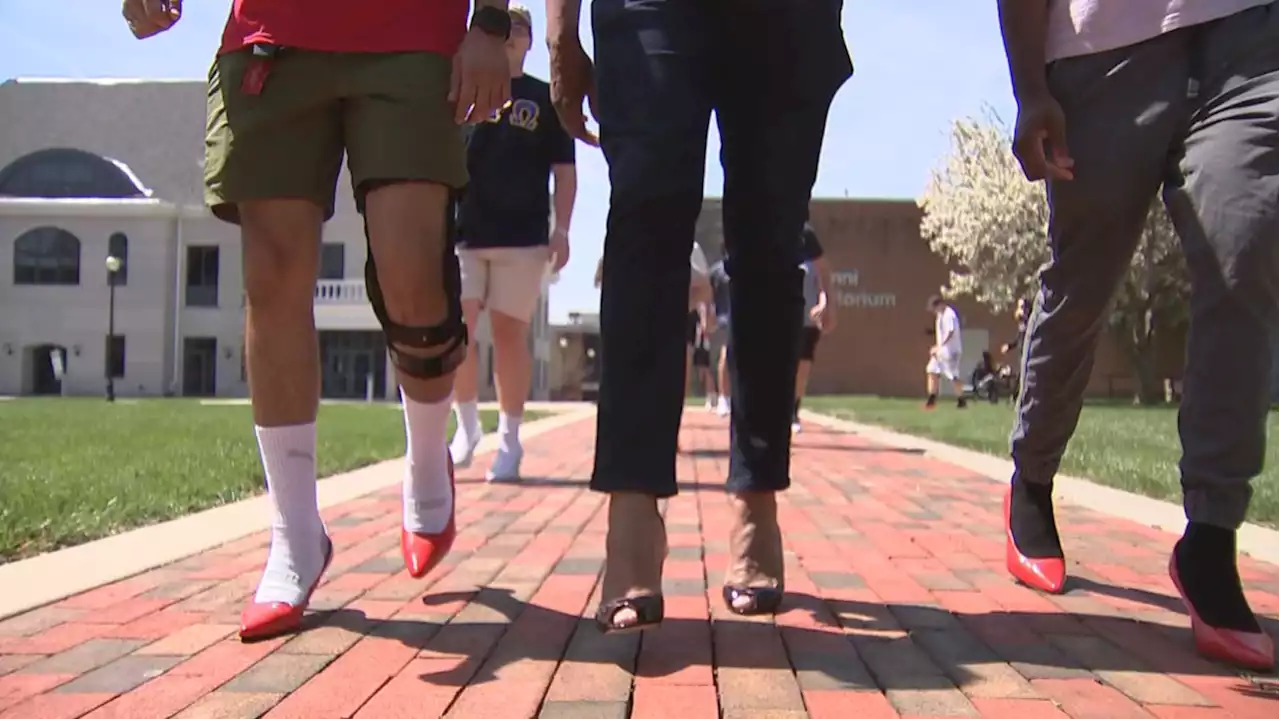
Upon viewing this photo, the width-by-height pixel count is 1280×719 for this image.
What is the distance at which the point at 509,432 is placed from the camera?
18.1 feet

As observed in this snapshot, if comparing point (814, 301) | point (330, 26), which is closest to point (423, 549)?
point (330, 26)

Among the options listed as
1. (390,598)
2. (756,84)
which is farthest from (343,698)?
(756,84)

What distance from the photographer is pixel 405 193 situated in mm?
2412

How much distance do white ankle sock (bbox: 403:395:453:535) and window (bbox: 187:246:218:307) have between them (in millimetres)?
40057

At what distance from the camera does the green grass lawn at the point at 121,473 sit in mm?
3645

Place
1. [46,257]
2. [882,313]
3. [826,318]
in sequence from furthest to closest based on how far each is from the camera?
[882,313], [46,257], [826,318]

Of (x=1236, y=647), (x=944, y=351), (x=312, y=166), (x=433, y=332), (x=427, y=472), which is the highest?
(x=312, y=166)

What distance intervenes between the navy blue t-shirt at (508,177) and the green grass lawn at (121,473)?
1560mm

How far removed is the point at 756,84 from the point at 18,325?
43736mm

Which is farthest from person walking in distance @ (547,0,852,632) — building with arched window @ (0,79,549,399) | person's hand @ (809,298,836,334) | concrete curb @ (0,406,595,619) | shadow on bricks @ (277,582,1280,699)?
building with arched window @ (0,79,549,399)

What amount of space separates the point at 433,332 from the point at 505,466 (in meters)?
2.85

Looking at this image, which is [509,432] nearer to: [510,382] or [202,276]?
[510,382]

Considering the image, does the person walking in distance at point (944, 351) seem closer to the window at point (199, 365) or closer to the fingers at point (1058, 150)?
the fingers at point (1058, 150)

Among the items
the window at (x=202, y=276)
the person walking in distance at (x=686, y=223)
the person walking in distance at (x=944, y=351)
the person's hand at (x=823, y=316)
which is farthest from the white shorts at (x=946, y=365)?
the window at (x=202, y=276)
